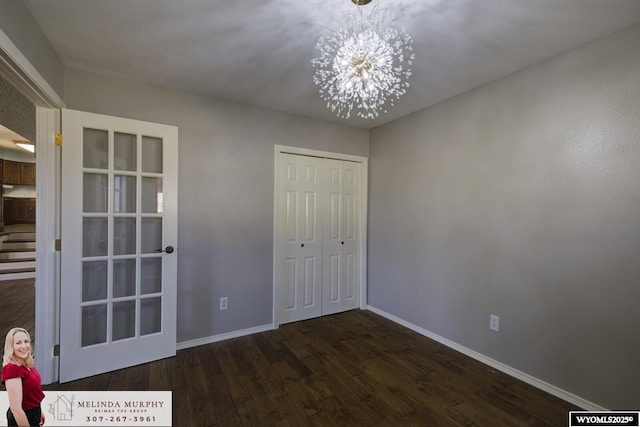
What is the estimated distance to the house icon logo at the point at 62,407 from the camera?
0.99m

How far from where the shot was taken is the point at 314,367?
2311 millimetres

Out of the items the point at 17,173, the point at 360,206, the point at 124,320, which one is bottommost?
the point at 124,320

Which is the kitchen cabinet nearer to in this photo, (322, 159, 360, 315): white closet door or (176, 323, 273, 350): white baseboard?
(176, 323, 273, 350): white baseboard

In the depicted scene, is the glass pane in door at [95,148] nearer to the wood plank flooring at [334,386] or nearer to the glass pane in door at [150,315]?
the glass pane in door at [150,315]

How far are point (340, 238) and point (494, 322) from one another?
1840 mm

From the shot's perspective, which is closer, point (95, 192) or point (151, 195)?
point (95, 192)

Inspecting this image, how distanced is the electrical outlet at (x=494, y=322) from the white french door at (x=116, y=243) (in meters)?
2.78

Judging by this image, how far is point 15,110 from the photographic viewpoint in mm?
2791

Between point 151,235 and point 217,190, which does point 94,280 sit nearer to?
point 151,235

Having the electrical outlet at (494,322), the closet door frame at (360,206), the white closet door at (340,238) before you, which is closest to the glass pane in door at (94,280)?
the closet door frame at (360,206)

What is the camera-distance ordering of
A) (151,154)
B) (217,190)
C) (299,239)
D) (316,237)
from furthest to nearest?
(316,237) < (299,239) < (217,190) < (151,154)

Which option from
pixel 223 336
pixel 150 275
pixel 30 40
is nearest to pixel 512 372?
pixel 223 336

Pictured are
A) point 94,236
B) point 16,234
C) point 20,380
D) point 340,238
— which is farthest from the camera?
point 16,234

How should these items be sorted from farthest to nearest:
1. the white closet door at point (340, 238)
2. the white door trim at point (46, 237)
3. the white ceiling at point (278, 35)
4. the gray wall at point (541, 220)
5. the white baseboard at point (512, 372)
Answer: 1. the white closet door at point (340, 238)
2. the white door trim at point (46, 237)
3. the white baseboard at point (512, 372)
4. the gray wall at point (541, 220)
5. the white ceiling at point (278, 35)
